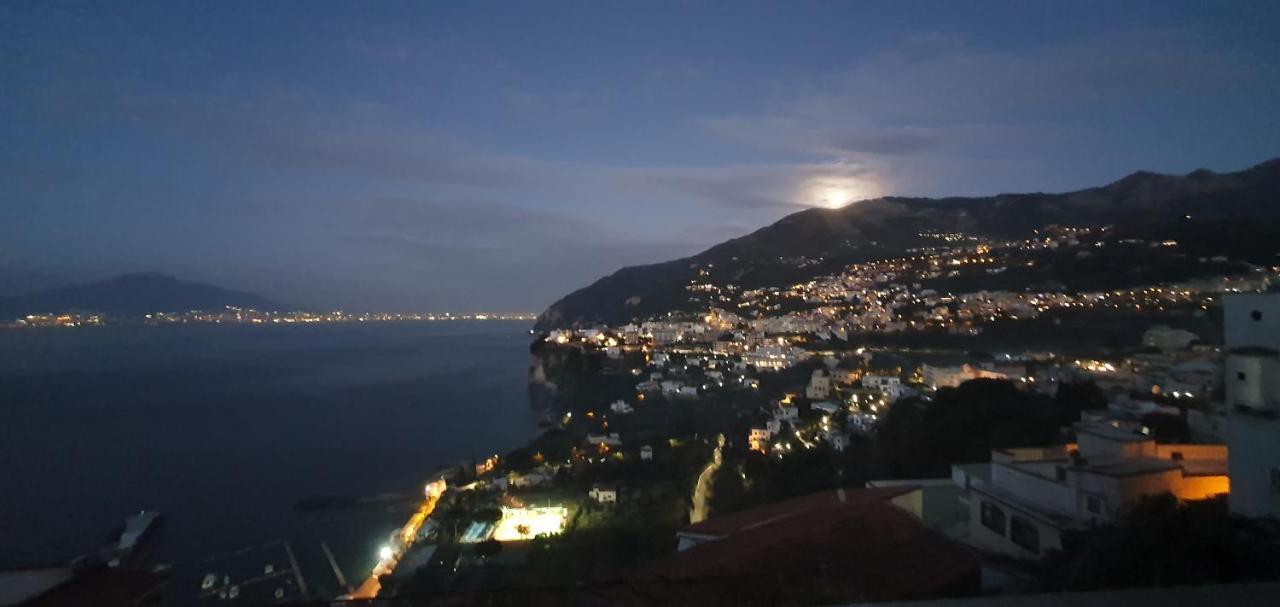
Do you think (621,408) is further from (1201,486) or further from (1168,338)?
(1201,486)

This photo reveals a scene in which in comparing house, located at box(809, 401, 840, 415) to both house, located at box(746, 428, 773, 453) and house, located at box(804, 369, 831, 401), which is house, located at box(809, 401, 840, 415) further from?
house, located at box(746, 428, 773, 453)

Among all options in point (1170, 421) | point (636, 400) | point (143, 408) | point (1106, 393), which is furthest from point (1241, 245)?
point (143, 408)

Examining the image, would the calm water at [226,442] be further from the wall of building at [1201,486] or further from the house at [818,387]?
the wall of building at [1201,486]

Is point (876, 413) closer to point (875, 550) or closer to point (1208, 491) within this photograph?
point (1208, 491)

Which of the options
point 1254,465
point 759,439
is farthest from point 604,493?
point 1254,465

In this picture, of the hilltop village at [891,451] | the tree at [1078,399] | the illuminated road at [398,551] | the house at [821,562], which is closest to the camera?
the house at [821,562]

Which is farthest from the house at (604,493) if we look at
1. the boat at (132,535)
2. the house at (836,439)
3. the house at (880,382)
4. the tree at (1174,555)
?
the tree at (1174,555)
